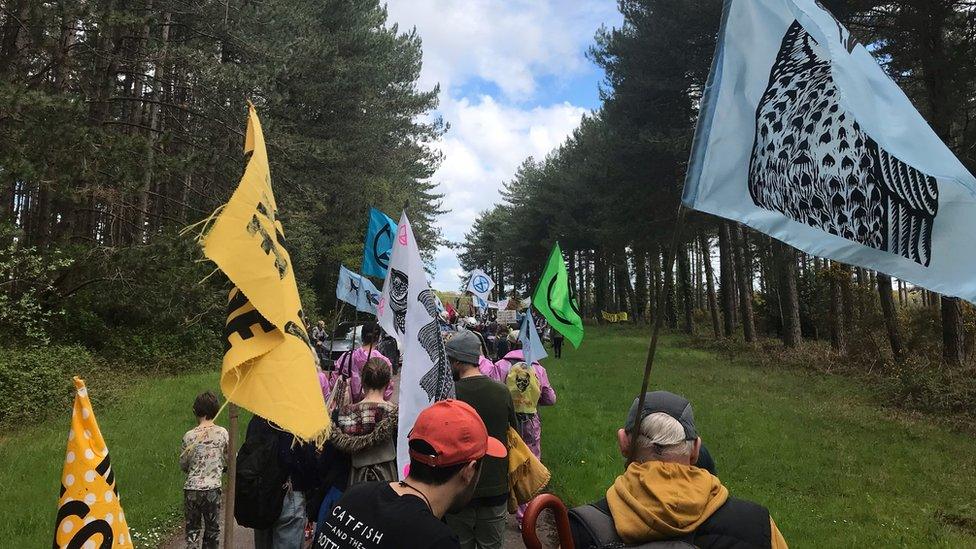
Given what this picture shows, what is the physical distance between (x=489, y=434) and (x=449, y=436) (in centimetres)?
255

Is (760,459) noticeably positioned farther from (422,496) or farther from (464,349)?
(422,496)

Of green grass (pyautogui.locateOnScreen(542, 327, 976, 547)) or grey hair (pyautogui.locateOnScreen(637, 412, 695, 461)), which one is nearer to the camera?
grey hair (pyautogui.locateOnScreen(637, 412, 695, 461))

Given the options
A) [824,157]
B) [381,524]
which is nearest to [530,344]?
[824,157]

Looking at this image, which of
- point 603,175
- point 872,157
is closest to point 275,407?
point 872,157

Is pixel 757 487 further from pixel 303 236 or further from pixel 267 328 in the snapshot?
pixel 303 236

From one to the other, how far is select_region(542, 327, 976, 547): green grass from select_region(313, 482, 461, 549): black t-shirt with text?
4787 mm

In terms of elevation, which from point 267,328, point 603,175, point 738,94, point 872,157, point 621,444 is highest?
point 603,175

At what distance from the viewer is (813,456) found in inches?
332

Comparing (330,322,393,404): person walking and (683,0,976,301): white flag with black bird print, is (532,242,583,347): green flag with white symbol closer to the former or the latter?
(330,322,393,404): person walking

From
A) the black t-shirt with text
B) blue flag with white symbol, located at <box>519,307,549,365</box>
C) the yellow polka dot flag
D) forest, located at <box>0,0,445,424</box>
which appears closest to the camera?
the black t-shirt with text

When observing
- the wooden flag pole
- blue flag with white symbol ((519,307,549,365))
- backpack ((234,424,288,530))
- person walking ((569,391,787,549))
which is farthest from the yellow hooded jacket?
blue flag with white symbol ((519,307,549,365))

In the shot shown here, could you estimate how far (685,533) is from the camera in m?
2.00

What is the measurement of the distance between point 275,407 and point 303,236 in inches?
779

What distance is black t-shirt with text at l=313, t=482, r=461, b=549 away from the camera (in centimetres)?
191
